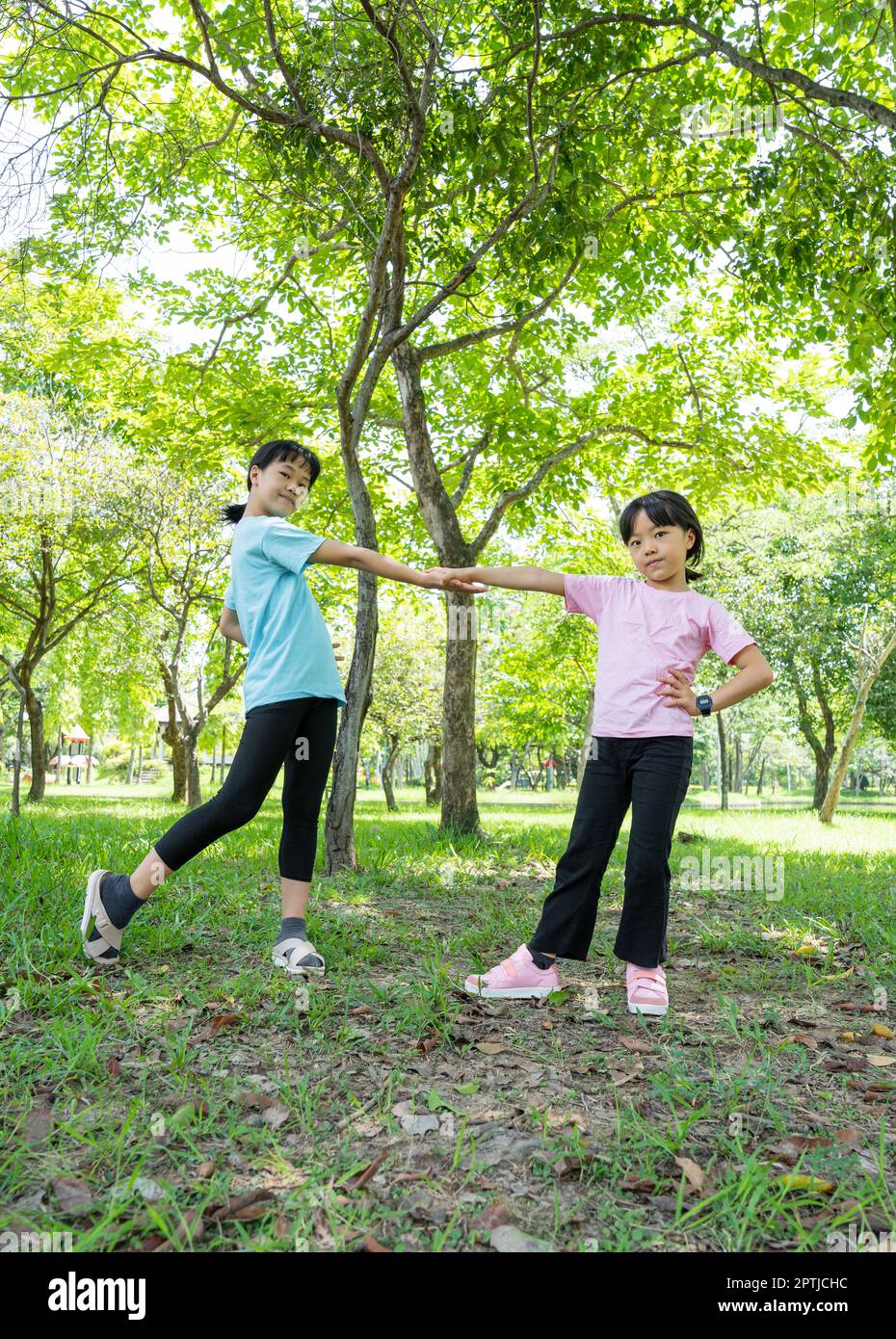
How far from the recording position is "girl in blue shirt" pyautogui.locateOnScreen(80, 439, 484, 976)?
3.35m

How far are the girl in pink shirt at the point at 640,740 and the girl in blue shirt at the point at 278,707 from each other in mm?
696

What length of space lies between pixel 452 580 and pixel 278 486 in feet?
2.71

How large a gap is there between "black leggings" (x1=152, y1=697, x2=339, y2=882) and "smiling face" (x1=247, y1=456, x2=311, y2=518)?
85cm

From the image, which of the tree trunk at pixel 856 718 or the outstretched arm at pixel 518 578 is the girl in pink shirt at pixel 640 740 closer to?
the outstretched arm at pixel 518 578

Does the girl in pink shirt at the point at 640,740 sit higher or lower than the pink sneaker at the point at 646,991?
higher

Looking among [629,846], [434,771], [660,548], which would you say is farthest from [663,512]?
[434,771]

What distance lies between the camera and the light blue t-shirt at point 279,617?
3412 mm

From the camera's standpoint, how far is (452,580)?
3604mm

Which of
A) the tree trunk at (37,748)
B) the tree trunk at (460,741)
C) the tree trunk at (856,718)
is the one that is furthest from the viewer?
the tree trunk at (37,748)

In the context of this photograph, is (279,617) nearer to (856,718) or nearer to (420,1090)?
(420,1090)

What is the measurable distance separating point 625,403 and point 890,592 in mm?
10992

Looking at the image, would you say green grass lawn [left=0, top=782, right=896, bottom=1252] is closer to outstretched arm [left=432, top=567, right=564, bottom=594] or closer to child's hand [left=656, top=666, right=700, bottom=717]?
child's hand [left=656, top=666, right=700, bottom=717]

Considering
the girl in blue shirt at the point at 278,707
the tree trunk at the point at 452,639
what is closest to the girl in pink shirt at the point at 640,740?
the girl in blue shirt at the point at 278,707
